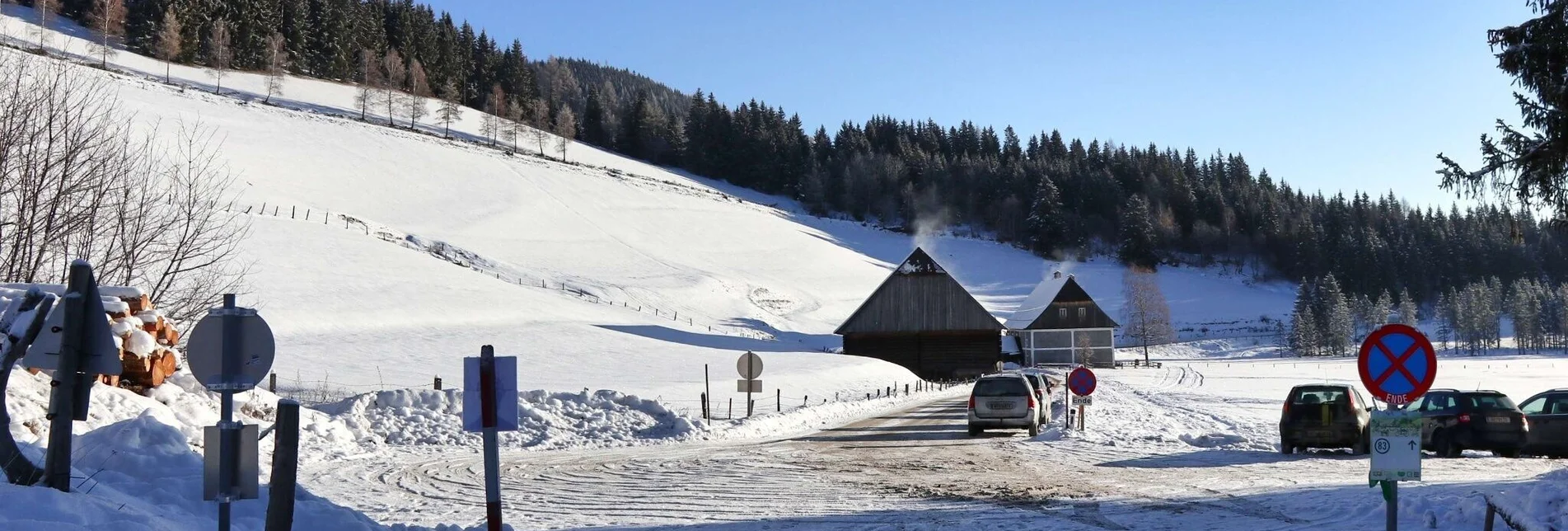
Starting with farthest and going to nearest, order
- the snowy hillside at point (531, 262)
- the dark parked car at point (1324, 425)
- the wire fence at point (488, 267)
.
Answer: the wire fence at point (488, 267) < the snowy hillside at point (531, 262) < the dark parked car at point (1324, 425)

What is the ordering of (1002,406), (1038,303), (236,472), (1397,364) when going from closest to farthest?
(236,472), (1397,364), (1002,406), (1038,303)

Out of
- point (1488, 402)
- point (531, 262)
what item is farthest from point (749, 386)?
point (531, 262)

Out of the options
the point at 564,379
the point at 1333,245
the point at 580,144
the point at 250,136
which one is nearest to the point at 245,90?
the point at 250,136

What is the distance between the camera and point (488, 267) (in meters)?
66.2

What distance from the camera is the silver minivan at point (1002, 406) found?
21.9 metres

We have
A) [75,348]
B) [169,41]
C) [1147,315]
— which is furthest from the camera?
[169,41]

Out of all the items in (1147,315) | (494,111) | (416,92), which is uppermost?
(494,111)

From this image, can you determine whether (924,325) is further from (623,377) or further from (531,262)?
(531,262)

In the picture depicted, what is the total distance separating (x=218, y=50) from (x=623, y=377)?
293 feet

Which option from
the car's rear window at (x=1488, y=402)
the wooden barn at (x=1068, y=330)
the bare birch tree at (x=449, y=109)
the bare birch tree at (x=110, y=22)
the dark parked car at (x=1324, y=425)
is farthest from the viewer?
the bare birch tree at (x=449, y=109)

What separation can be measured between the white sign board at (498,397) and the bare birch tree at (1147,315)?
91.5 m

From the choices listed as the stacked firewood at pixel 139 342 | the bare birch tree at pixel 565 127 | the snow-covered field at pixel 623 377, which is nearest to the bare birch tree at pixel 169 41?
the snow-covered field at pixel 623 377

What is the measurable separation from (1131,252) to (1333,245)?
30.2 metres

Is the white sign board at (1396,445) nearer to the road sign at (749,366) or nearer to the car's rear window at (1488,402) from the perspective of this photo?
the car's rear window at (1488,402)
